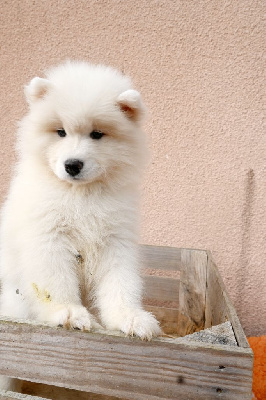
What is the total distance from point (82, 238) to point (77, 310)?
9.9 inches

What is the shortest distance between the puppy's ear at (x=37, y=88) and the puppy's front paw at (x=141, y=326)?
76cm

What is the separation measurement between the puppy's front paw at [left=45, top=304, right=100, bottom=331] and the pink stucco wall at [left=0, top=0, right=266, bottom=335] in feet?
4.16

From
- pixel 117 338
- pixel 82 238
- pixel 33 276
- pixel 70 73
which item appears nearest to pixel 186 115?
pixel 70 73

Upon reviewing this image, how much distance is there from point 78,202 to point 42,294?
301 mm

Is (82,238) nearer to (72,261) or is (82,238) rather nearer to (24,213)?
(72,261)

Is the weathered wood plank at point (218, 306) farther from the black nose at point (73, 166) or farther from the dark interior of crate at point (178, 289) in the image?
the black nose at point (73, 166)

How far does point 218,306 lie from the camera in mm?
1201

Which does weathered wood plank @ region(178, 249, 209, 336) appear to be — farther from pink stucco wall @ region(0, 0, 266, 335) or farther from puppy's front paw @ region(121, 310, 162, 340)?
puppy's front paw @ region(121, 310, 162, 340)

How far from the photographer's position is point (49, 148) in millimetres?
1106

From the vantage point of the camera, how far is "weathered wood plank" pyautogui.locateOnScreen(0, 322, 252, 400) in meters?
0.73

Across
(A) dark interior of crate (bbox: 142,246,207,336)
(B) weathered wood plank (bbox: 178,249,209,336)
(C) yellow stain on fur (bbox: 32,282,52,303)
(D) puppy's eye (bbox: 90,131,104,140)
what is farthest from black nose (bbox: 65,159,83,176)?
(B) weathered wood plank (bbox: 178,249,209,336)

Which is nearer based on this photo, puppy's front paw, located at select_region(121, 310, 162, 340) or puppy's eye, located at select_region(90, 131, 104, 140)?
puppy's front paw, located at select_region(121, 310, 162, 340)

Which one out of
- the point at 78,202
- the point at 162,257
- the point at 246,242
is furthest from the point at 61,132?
the point at 246,242

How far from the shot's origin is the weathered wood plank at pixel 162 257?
1.73 meters
